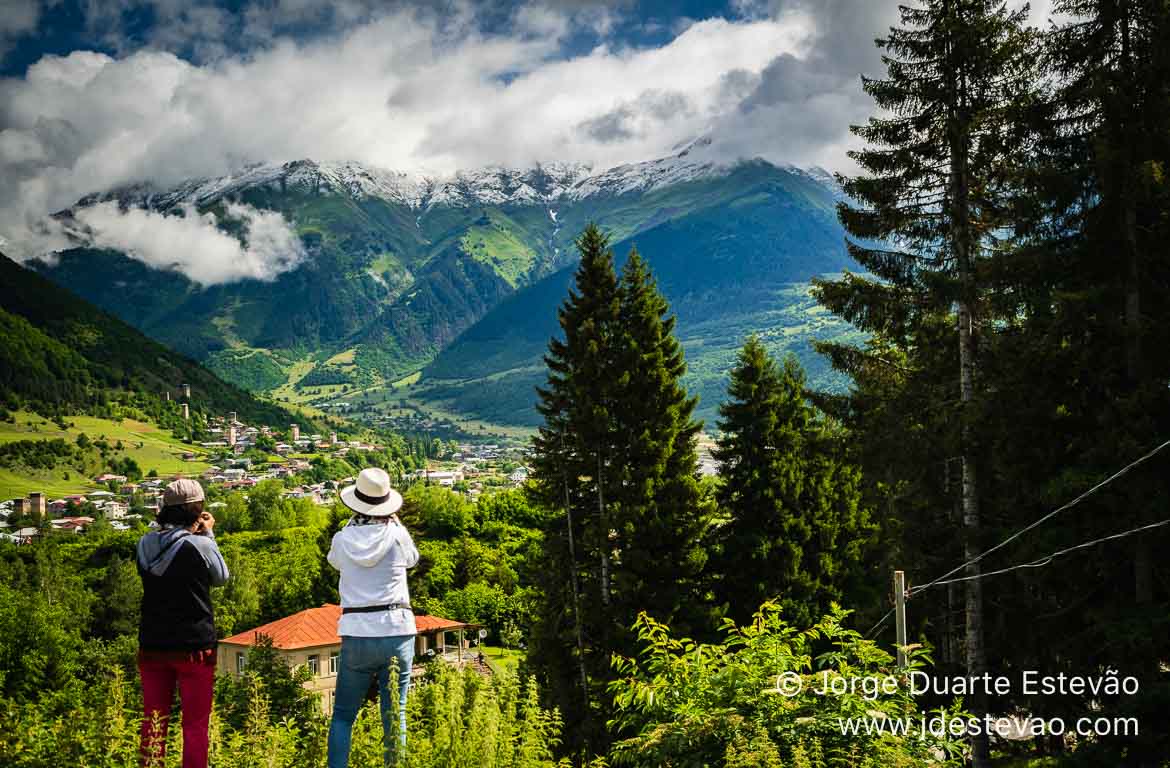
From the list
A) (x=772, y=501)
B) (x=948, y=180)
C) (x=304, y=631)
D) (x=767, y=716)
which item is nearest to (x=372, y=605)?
(x=767, y=716)

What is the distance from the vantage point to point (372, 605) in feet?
20.6

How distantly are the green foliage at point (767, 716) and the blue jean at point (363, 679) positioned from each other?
1.81 m

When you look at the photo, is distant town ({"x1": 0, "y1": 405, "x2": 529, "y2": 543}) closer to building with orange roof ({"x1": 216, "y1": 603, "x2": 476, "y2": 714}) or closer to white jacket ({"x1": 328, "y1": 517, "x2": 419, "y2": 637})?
building with orange roof ({"x1": 216, "y1": 603, "x2": 476, "y2": 714})

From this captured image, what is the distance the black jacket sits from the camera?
5.93m

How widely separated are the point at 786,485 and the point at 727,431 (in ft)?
7.48

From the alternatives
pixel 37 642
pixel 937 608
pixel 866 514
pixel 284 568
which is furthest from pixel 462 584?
pixel 937 608

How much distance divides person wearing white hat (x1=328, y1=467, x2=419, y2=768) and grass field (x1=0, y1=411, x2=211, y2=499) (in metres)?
166

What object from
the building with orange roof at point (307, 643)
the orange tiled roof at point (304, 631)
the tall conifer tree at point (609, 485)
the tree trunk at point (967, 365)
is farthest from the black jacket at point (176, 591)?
the orange tiled roof at point (304, 631)

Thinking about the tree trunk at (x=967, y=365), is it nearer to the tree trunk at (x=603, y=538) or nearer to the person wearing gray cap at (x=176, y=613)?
the tree trunk at (x=603, y=538)

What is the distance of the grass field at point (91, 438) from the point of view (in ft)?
486

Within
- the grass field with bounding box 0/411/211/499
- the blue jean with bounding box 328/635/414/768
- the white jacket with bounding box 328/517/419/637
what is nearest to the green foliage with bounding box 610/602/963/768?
the blue jean with bounding box 328/635/414/768

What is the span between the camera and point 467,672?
21.9 ft

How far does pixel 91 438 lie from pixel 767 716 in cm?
19454

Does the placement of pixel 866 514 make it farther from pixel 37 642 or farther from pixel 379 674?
pixel 37 642
